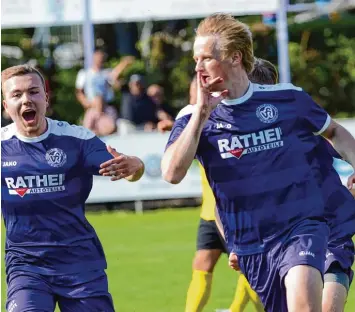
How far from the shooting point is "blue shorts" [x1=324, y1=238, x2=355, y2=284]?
710cm

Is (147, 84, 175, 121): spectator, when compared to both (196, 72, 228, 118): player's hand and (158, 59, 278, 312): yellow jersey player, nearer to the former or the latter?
(158, 59, 278, 312): yellow jersey player

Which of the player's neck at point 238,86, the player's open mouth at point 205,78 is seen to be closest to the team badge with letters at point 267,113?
the player's neck at point 238,86

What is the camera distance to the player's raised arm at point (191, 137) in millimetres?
5953

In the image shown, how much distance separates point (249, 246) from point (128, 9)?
14.2m

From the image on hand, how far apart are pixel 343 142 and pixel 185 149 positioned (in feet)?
3.36

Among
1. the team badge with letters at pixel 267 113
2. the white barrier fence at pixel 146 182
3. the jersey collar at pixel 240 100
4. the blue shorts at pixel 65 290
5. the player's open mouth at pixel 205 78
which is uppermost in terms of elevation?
the player's open mouth at pixel 205 78

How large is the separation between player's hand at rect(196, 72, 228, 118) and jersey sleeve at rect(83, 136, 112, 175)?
1.03 metres

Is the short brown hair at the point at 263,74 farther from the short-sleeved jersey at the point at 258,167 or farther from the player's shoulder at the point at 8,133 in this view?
the player's shoulder at the point at 8,133

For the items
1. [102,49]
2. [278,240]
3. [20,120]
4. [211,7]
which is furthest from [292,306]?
[102,49]

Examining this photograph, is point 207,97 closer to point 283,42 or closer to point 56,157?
point 56,157

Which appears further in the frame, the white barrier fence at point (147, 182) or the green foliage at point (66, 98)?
the green foliage at point (66, 98)

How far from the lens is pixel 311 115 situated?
6449 millimetres

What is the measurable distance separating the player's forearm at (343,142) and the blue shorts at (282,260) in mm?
416

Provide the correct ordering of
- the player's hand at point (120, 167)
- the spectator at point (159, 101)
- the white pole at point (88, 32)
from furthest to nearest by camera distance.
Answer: the white pole at point (88, 32) → the spectator at point (159, 101) → the player's hand at point (120, 167)
